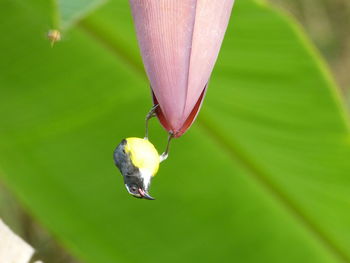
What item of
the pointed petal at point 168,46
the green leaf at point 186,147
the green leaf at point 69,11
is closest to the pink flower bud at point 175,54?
the pointed petal at point 168,46

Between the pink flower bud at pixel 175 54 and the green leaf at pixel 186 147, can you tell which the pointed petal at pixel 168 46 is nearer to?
the pink flower bud at pixel 175 54

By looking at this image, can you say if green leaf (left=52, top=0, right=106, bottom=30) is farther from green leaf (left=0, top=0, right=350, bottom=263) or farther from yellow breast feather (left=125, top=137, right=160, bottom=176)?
green leaf (left=0, top=0, right=350, bottom=263)

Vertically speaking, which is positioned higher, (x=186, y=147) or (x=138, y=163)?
(x=186, y=147)

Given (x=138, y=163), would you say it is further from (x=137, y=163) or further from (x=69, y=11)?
(x=69, y=11)

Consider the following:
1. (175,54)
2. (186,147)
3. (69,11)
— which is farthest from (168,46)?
(186,147)

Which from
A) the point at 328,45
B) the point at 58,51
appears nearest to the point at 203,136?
the point at 58,51

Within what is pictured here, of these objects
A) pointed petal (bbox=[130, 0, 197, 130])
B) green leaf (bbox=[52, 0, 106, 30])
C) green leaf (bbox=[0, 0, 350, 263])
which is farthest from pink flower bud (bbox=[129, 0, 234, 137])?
green leaf (bbox=[0, 0, 350, 263])
